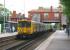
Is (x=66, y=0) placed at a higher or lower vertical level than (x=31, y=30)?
higher

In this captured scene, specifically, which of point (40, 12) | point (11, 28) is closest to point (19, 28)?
point (11, 28)

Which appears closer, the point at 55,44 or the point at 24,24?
the point at 55,44

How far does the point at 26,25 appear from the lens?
4634cm

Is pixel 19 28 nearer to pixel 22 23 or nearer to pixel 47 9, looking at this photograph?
pixel 22 23

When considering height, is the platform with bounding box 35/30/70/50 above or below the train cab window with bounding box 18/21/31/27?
below

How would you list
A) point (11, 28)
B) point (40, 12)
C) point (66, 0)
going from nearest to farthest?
1. point (66, 0)
2. point (11, 28)
3. point (40, 12)

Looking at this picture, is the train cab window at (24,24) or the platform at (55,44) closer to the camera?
the platform at (55,44)

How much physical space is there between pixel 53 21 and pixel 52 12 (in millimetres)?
16568

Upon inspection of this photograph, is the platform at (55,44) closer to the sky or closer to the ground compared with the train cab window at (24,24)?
closer to the ground

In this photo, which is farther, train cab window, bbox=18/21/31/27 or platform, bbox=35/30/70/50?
train cab window, bbox=18/21/31/27

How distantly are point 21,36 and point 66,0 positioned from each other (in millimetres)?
10230

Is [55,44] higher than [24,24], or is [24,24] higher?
[24,24]

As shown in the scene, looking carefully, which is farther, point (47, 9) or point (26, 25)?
point (47, 9)

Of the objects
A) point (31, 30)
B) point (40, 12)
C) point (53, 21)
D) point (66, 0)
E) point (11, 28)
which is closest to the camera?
point (66, 0)
